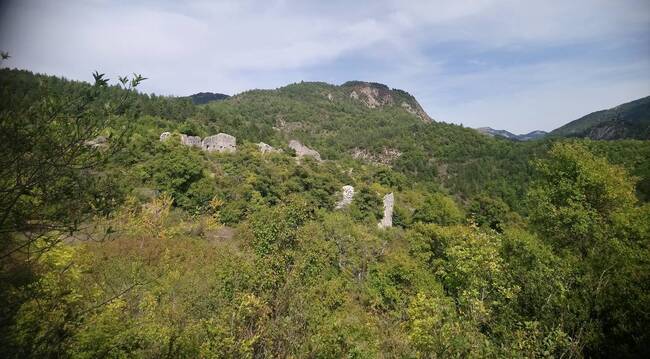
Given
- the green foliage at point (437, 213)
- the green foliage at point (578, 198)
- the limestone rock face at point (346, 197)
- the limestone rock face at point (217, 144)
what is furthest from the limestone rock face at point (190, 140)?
the green foliage at point (578, 198)

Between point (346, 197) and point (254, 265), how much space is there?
40389 mm

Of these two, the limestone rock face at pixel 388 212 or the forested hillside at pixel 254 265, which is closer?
the forested hillside at pixel 254 265

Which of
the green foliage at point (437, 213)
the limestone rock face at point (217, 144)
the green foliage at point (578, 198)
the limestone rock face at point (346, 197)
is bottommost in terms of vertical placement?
the green foliage at point (437, 213)

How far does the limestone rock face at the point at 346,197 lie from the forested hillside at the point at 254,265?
5.89 m

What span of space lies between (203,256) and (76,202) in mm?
17375

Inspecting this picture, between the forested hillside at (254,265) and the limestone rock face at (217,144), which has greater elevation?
the limestone rock face at (217,144)

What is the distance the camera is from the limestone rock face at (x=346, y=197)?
51997mm

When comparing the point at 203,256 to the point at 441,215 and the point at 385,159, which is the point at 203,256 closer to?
the point at 441,215

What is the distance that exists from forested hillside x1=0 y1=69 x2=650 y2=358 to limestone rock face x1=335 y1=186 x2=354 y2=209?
5890 millimetres

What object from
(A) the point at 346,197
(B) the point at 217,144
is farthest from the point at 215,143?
(A) the point at 346,197

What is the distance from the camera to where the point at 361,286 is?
24438mm

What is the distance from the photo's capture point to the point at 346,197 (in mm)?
53188

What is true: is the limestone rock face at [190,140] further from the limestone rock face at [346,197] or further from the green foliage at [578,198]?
the green foliage at [578,198]

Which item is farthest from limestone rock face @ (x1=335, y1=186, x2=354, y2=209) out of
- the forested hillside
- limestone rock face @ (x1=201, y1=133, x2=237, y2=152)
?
limestone rock face @ (x1=201, y1=133, x2=237, y2=152)
